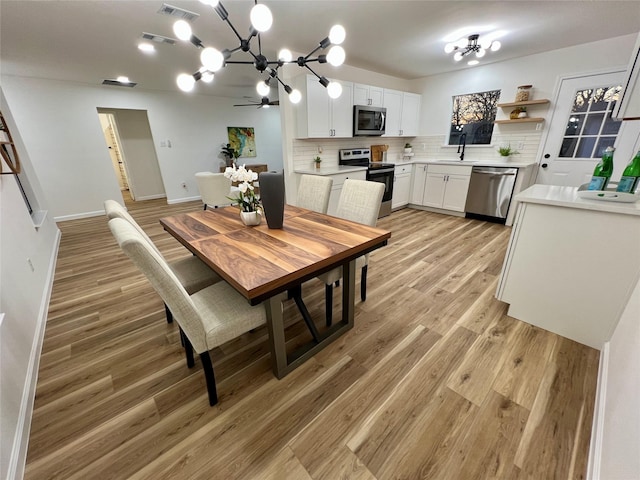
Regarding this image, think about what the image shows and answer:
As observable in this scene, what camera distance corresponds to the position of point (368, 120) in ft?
13.7

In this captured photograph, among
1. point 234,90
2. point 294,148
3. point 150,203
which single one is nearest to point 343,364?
point 294,148

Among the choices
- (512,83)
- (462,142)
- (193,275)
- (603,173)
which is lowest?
(193,275)

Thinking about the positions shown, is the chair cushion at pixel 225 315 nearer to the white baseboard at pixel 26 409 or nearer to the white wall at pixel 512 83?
the white baseboard at pixel 26 409

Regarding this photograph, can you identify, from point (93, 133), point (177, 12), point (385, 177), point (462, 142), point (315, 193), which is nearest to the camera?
point (177, 12)

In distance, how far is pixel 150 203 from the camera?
6180mm

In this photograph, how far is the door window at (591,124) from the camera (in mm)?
3363

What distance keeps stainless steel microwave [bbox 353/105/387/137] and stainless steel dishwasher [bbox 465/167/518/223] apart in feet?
5.39

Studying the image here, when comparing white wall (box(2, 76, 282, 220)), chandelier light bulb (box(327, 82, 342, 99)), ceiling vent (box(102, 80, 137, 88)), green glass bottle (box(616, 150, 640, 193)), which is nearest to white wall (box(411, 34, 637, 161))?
green glass bottle (box(616, 150, 640, 193))

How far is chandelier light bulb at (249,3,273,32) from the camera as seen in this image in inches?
50.1

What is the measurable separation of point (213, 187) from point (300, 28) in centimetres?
273

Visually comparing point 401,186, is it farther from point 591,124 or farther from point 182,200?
point 182,200

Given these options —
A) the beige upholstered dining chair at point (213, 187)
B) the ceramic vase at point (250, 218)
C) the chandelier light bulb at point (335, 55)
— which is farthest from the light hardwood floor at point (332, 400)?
the beige upholstered dining chair at point (213, 187)

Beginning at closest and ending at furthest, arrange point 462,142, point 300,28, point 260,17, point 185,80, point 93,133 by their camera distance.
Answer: point 260,17, point 185,80, point 300,28, point 462,142, point 93,133

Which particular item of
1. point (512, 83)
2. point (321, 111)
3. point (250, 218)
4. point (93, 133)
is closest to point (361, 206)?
point (250, 218)
